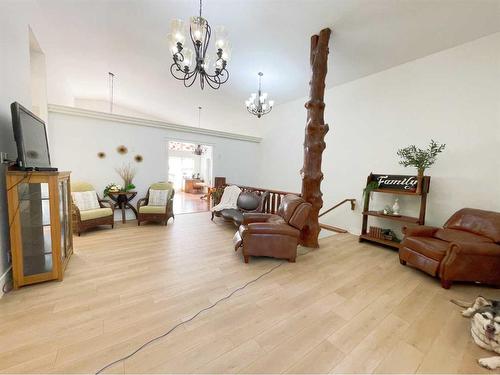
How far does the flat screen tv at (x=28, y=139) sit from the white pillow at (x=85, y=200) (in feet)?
5.23

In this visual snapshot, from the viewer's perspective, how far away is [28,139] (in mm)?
1965

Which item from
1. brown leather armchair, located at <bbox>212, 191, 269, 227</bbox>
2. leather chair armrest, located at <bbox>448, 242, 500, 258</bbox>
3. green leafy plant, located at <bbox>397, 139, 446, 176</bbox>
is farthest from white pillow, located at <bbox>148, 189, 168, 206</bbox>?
leather chair armrest, located at <bbox>448, 242, 500, 258</bbox>

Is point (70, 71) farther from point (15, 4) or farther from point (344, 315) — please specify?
point (344, 315)

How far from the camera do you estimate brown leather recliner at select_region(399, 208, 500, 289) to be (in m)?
2.19

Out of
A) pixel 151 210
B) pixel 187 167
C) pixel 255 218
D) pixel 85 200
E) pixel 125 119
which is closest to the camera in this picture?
pixel 255 218

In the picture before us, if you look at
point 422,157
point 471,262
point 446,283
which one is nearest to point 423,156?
point 422,157

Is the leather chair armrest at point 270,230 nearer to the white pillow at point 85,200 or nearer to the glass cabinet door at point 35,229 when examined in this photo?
the glass cabinet door at point 35,229

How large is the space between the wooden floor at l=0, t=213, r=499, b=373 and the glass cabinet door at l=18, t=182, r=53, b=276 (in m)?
0.23

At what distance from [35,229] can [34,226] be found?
34 millimetres

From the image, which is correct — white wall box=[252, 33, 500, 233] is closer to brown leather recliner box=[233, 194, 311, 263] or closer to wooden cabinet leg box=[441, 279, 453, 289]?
wooden cabinet leg box=[441, 279, 453, 289]

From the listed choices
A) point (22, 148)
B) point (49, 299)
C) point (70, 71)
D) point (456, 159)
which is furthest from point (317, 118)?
point (70, 71)

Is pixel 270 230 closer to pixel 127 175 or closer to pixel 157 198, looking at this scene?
pixel 157 198

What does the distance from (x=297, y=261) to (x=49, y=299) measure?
107 inches

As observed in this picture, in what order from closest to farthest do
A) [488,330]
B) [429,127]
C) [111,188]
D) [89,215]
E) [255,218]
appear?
1. [488,330]
2. [255,218]
3. [429,127]
4. [89,215]
5. [111,188]
